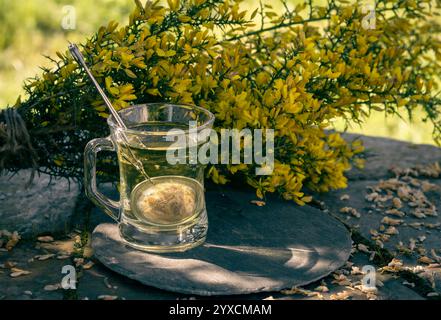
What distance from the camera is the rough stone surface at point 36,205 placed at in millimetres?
2418

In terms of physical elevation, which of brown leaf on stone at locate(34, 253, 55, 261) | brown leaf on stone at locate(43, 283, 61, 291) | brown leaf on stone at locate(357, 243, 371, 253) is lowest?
brown leaf on stone at locate(43, 283, 61, 291)

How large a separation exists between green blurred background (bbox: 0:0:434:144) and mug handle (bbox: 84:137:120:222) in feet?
6.73

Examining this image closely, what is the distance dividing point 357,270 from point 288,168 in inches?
19.5

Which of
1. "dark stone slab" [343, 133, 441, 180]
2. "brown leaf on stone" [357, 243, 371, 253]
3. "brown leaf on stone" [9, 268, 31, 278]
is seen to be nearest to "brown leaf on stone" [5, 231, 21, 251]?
"brown leaf on stone" [9, 268, 31, 278]

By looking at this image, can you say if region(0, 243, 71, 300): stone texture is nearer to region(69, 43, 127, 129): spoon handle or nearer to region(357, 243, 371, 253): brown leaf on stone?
region(69, 43, 127, 129): spoon handle

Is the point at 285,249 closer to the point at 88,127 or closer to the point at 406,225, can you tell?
the point at 406,225

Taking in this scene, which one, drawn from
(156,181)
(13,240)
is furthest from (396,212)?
(13,240)

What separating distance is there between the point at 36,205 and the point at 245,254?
2.79 feet

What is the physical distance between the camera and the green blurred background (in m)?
4.38

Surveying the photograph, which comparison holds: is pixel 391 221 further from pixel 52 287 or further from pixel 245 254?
pixel 52 287

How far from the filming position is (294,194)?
2520 millimetres

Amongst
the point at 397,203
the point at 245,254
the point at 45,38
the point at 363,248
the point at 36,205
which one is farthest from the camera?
the point at 45,38

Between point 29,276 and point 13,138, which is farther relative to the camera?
point 13,138

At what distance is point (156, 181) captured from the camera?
217 centimetres
